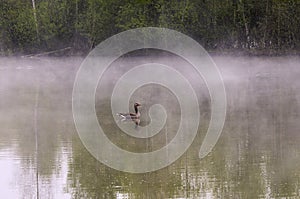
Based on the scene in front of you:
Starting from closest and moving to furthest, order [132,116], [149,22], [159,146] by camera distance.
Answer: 1. [159,146]
2. [132,116]
3. [149,22]

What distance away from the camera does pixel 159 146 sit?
8.46 m

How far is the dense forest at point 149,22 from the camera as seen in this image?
2103 cm

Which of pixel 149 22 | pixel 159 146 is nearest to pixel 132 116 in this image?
pixel 159 146

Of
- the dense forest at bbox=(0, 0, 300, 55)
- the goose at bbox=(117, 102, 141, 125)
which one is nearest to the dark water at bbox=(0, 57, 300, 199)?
the goose at bbox=(117, 102, 141, 125)

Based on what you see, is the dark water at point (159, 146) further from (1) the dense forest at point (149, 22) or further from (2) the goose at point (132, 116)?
(1) the dense forest at point (149, 22)

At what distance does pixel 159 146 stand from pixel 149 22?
13.4 m

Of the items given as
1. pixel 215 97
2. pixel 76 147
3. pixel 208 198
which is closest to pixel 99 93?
pixel 215 97

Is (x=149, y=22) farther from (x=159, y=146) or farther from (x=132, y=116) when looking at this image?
(x=159, y=146)

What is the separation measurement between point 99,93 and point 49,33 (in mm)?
9100

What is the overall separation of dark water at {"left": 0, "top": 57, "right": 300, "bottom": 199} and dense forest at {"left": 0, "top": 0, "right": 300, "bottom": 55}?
6.98 m

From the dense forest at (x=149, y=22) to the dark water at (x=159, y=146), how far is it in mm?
6984

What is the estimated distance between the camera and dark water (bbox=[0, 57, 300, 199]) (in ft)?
21.7

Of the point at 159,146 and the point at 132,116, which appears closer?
the point at 159,146

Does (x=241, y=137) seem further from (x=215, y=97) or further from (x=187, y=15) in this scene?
(x=187, y=15)
